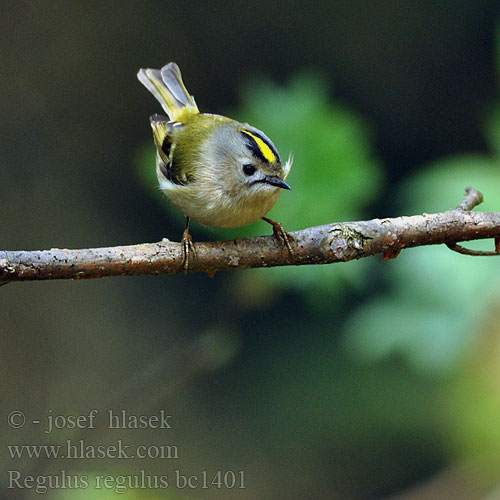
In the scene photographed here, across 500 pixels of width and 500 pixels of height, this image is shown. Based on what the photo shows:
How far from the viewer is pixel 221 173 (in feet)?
5.35

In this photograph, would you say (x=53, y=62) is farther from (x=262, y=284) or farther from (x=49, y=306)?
(x=262, y=284)

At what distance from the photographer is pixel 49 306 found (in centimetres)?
316

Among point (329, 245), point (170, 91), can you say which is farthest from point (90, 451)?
point (329, 245)

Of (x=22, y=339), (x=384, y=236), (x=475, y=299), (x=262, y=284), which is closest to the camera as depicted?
(x=384, y=236)

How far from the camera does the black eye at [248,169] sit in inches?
63.2

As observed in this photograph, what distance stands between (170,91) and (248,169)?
70 cm

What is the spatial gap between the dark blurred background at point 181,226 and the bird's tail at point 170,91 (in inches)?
34.8

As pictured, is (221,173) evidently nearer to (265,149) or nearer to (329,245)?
(265,149)

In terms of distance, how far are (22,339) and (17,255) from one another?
212 cm

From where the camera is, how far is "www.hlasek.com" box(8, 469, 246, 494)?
197 cm

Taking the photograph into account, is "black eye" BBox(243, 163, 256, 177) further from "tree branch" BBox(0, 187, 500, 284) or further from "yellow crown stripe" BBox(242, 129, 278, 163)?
"tree branch" BBox(0, 187, 500, 284)

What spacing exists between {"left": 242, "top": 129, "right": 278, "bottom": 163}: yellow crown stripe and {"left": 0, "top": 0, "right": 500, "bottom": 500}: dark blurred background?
48.8 inches

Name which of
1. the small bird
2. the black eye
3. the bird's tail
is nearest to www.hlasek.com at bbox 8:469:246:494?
the small bird

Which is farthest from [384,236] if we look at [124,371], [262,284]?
[124,371]
